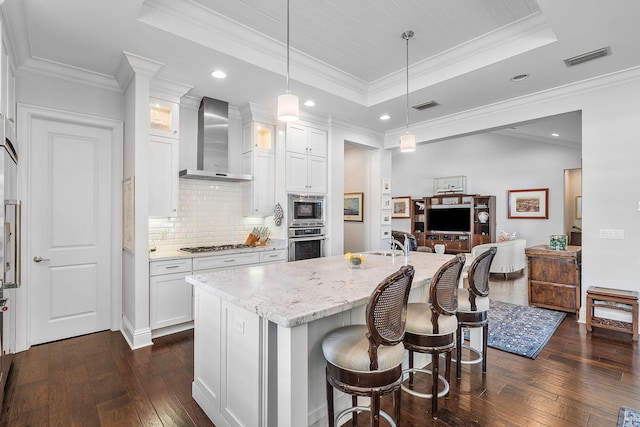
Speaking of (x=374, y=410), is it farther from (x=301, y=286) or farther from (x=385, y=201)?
(x=385, y=201)

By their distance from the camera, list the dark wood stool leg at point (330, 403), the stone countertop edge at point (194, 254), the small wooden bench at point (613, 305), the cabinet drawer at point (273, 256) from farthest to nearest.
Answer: the cabinet drawer at point (273, 256) < the stone countertop edge at point (194, 254) < the small wooden bench at point (613, 305) < the dark wood stool leg at point (330, 403)

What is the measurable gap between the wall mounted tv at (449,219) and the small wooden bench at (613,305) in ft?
19.6

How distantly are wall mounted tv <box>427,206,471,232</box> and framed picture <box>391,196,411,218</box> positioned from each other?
2.71 ft

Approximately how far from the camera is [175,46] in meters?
2.97

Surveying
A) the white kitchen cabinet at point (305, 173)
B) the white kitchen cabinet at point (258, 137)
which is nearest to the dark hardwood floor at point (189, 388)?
the white kitchen cabinet at point (305, 173)

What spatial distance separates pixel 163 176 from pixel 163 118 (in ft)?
2.23

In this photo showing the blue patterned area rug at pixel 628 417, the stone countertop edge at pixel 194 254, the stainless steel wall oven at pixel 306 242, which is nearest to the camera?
the blue patterned area rug at pixel 628 417

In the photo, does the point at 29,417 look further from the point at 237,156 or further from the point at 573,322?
the point at 573,322

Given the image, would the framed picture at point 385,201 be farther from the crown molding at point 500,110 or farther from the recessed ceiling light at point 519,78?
the recessed ceiling light at point 519,78

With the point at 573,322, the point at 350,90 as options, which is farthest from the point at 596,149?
the point at 350,90

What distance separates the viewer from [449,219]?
32.7 feet

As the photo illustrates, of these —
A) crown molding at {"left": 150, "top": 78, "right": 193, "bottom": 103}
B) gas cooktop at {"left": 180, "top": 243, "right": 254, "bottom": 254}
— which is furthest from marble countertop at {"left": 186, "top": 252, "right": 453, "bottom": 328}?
crown molding at {"left": 150, "top": 78, "right": 193, "bottom": 103}

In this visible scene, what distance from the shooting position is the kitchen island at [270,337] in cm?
151

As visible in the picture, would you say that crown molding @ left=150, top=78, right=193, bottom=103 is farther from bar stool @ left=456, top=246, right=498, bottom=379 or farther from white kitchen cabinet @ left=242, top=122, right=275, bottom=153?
bar stool @ left=456, top=246, right=498, bottom=379
